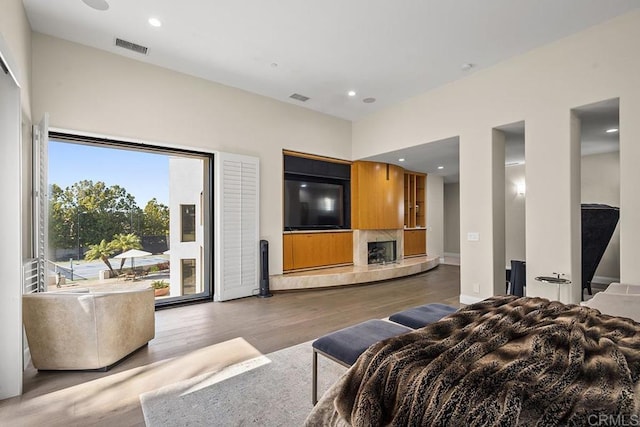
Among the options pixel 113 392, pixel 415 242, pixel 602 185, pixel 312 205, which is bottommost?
pixel 113 392

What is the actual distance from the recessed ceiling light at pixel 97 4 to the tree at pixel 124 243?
2841mm

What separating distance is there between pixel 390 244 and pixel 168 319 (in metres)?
5.40

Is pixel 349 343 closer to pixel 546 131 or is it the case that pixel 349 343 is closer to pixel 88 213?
pixel 546 131

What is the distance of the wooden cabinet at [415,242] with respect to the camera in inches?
336

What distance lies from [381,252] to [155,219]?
510cm

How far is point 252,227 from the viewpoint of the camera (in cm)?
525

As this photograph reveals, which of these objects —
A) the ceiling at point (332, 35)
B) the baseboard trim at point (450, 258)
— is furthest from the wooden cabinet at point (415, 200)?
the ceiling at point (332, 35)

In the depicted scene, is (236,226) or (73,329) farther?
(236,226)

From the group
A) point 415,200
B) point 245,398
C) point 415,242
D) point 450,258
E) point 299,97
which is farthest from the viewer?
point 450,258

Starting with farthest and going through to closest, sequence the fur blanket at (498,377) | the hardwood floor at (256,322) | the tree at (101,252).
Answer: the tree at (101,252)
the hardwood floor at (256,322)
the fur blanket at (498,377)

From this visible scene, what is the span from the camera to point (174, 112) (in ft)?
14.9

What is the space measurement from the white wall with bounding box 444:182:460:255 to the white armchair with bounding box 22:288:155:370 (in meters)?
9.90

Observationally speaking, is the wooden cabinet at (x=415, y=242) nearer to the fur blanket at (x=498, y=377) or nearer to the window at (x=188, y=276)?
the window at (x=188, y=276)

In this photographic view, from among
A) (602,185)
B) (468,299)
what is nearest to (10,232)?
(468,299)
